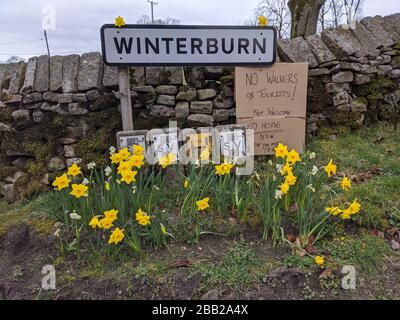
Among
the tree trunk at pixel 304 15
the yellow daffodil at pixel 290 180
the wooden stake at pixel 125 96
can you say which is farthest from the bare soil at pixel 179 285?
the tree trunk at pixel 304 15

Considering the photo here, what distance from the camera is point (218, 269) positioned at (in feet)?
6.29

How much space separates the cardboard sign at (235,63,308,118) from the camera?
10.7ft

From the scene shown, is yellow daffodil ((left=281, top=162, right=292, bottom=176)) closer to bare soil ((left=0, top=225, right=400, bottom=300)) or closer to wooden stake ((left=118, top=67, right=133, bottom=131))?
bare soil ((left=0, top=225, right=400, bottom=300))

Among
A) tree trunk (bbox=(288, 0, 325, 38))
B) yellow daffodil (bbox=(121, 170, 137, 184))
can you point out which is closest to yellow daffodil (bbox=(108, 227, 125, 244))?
yellow daffodil (bbox=(121, 170, 137, 184))

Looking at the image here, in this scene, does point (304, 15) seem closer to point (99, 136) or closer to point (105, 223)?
point (99, 136)

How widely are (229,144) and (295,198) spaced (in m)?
0.94

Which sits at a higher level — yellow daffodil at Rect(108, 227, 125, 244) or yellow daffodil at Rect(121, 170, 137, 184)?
yellow daffodil at Rect(121, 170, 137, 184)

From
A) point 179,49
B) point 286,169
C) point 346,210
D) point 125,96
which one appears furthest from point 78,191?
point 346,210

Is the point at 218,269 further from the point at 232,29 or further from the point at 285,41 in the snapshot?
the point at 285,41

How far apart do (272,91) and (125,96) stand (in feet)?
4.92

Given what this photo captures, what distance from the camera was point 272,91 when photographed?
11.0 feet

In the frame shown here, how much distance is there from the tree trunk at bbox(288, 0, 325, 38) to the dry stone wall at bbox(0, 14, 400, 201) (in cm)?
279

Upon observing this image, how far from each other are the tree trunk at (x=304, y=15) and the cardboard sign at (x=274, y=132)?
3.56 metres
